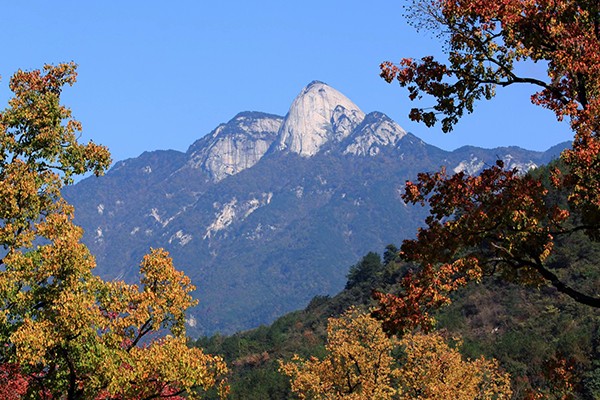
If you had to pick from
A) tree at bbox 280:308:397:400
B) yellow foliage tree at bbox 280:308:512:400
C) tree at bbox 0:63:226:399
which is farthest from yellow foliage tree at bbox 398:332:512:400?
tree at bbox 0:63:226:399

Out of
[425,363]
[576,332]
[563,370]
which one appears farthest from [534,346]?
[563,370]

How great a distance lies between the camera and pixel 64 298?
58.7 feet

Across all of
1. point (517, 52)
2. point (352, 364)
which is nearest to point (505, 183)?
point (517, 52)

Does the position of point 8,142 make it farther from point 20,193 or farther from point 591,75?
point 591,75

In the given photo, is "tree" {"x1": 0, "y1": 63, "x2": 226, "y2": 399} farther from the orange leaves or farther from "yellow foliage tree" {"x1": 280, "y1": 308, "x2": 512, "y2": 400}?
"yellow foliage tree" {"x1": 280, "y1": 308, "x2": 512, "y2": 400}

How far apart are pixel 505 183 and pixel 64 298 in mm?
9606

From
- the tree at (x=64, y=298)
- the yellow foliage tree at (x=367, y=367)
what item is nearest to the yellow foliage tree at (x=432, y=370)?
the yellow foliage tree at (x=367, y=367)

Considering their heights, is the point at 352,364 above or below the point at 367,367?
above

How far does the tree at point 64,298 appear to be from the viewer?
712 inches

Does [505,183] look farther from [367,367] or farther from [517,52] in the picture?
[367,367]

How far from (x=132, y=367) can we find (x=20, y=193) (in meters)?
5.00

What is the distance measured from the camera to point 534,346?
9525 cm

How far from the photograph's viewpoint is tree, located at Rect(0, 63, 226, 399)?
18094mm

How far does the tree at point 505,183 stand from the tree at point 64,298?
6299 mm
